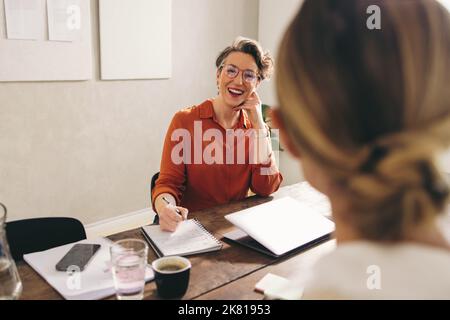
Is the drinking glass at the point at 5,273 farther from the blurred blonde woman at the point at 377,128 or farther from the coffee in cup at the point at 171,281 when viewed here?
the blurred blonde woman at the point at 377,128

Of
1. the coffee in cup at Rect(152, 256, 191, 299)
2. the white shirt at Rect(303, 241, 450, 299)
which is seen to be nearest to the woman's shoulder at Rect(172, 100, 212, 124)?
the coffee in cup at Rect(152, 256, 191, 299)

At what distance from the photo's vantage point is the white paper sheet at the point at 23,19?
2.54 metres

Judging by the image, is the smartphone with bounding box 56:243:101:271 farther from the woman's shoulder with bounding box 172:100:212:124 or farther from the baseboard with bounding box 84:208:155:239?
the baseboard with bounding box 84:208:155:239

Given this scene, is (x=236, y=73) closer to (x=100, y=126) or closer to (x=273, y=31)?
(x=100, y=126)

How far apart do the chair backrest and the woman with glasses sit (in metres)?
0.48

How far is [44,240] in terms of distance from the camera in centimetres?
147

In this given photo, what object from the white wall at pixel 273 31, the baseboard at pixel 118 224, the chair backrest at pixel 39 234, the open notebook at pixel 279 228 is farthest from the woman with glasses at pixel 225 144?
the white wall at pixel 273 31

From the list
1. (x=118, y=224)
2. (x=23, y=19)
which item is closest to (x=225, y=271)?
(x=23, y=19)

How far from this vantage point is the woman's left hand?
78.2 inches

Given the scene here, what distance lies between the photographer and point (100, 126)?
3.15 meters

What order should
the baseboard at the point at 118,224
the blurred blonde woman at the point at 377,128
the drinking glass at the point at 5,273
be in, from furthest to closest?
the baseboard at the point at 118,224 < the drinking glass at the point at 5,273 < the blurred blonde woman at the point at 377,128

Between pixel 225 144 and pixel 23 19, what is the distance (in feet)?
5.08

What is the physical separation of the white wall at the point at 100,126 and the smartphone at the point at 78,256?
182cm

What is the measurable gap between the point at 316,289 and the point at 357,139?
199 millimetres
